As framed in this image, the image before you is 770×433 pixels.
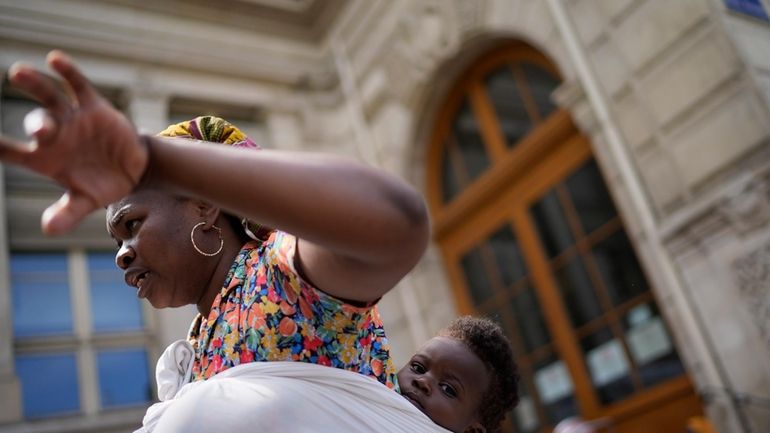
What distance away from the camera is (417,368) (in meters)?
1.64

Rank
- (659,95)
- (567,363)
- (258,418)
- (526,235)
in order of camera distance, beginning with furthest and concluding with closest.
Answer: (526,235) < (567,363) < (659,95) < (258,418)

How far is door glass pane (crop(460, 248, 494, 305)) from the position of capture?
6.25 metres

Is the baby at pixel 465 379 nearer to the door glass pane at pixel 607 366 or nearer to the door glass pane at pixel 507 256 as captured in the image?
the door glass pane at pixel 607 366

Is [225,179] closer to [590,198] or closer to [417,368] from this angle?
[417,368]

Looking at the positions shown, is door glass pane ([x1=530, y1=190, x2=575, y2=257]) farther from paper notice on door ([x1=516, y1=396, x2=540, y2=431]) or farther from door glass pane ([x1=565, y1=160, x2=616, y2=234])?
paper notice on door ([x1=516, y1=396, x2=540, y2=431])

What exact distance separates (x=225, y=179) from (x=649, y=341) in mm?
4581

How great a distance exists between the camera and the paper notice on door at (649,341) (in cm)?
460

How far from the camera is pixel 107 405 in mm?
5605

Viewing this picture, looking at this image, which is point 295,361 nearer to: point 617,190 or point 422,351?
point 422,351

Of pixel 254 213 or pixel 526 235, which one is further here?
pixel 526 235

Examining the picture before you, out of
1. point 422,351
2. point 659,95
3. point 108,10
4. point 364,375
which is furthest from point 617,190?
point 108,10

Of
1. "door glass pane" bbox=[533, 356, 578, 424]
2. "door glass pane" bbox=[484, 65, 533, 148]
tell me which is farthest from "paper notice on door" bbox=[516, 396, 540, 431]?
"door glass pane" bbox=[484, 65, 533, 148]

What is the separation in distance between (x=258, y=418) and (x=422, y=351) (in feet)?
2.61

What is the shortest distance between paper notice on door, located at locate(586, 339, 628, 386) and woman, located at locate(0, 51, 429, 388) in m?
4.21
